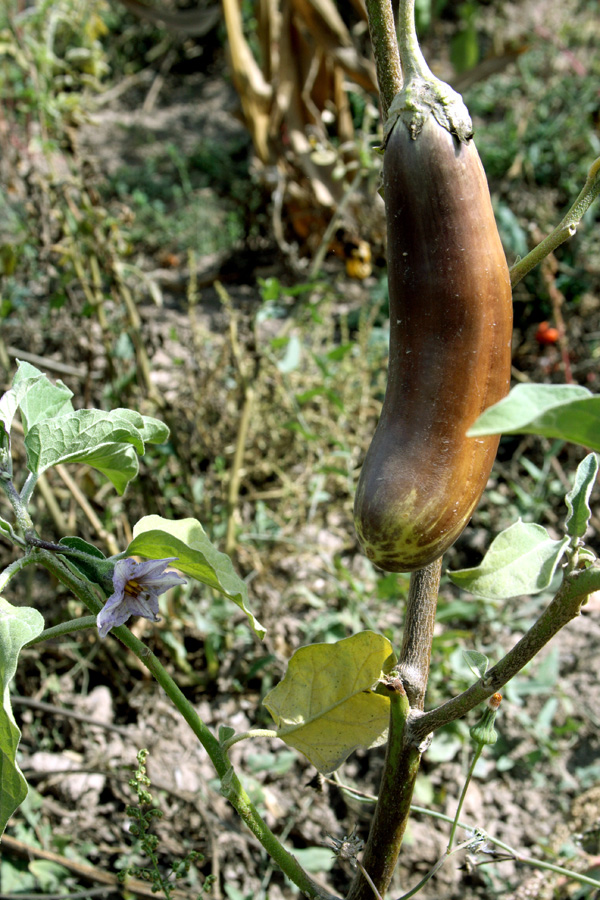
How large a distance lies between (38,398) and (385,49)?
0.41 m

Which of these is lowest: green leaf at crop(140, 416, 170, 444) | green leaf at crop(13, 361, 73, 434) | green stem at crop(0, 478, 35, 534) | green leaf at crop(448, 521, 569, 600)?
green stem at crop(0, 478, 35, 534)

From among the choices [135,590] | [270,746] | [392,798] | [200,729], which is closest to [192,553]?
[135,590]

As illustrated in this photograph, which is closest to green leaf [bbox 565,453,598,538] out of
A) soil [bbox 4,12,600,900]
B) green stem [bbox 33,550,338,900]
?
green stem [bbox 33,550,338,900]

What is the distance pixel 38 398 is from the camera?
662 millimetres

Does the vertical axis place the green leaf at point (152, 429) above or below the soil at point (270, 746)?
above

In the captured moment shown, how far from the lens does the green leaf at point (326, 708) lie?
0.70 meters

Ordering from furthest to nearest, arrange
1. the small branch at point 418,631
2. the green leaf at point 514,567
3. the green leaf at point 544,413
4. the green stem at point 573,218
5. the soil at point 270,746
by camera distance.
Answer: the soil at point 270,746, the small branch at point 418,631, the green stem at point 573,218, the green leaf at point 514,567, the green leaf at point 544,413

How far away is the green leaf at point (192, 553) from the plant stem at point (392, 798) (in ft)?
0.60

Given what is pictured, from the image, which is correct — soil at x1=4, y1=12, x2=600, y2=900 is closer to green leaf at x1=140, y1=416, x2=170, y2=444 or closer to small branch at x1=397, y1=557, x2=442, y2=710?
small branch at x1=397, y1=557, x2=442, y2=710

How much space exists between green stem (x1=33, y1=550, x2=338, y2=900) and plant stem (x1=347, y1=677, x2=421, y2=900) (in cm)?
5

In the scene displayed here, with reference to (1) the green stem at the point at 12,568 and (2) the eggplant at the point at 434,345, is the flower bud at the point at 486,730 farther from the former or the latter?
(1) the green stem at the point at 12,568

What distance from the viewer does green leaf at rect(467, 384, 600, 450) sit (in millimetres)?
362

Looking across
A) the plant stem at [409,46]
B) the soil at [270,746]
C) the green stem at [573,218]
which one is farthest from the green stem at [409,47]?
the soil at [270,746]

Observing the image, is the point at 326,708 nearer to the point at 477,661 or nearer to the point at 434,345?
the point at 477,661
